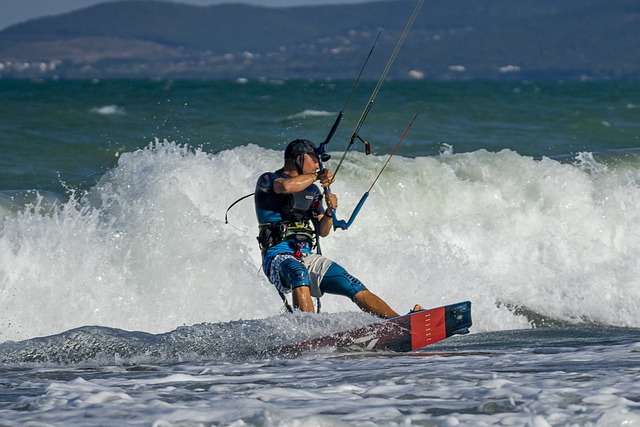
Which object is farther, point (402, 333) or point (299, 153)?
point (299, 153)

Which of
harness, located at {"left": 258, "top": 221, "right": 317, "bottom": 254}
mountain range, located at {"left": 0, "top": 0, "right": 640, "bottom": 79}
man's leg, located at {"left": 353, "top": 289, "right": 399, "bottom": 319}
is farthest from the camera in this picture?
Answer: mountain range, located at {"left": 0, "top": 0, "right": 640, "bottom": 79}

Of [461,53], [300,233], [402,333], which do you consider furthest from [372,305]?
[461,53]

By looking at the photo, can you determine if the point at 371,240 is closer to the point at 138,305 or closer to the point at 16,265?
the point at 138,305

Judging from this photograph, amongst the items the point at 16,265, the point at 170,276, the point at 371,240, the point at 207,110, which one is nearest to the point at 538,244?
the point at 371,240

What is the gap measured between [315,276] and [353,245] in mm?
3959

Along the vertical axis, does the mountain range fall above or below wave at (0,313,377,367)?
above

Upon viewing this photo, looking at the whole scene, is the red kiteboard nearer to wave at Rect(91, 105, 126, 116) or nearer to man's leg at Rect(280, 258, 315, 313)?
man's leg at Rect(280, 258, 315, 313)

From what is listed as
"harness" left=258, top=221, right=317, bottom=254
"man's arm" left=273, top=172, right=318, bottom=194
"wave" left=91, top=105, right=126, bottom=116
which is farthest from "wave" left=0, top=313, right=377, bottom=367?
"wave" left=91, top=105, right=126, bottom=116

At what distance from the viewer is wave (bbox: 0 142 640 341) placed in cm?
1016

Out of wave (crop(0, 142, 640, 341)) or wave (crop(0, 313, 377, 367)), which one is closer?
wave (crop(0, 313, 377, 367))

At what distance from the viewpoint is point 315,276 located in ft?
25.9

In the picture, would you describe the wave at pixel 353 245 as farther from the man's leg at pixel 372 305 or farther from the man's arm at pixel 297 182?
the man's arm at pixel 297 182

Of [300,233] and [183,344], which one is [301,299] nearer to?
[300,233]

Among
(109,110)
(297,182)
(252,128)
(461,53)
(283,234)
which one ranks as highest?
(461,53)
